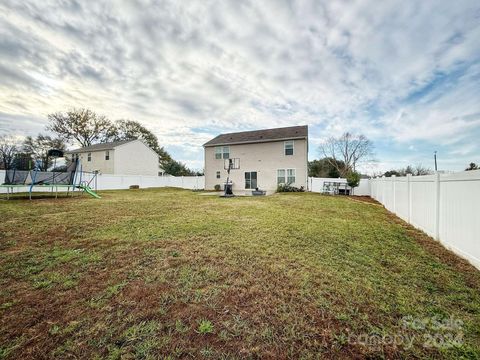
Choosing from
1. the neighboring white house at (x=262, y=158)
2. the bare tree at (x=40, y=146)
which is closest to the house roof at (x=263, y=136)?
the neighboring white house at (x=262, y=158)

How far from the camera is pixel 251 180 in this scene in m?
19.6

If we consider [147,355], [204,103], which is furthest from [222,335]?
[204,103]

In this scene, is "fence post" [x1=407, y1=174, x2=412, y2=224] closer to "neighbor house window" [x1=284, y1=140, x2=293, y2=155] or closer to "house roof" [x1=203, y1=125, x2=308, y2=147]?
"house roof" [x1=203, y1=125, x2=308, y2=147]

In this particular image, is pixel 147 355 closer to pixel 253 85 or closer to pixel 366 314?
pixel 366 314

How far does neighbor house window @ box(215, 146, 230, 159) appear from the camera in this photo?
20766 millimetres

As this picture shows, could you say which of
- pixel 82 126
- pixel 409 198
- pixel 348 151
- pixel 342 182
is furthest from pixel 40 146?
pixel 348 151

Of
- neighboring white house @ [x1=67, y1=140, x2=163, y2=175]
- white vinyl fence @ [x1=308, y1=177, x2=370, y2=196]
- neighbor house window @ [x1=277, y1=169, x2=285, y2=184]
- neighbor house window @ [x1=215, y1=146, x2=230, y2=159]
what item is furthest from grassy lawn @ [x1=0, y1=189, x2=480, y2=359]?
neighboring white house @ [x1=67, y1=140, x2=163, y2=175]

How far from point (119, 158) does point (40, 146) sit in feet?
47.6

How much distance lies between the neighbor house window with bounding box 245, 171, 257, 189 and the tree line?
933 inches

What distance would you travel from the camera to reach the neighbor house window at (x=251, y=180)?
19.4 m

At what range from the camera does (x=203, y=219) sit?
5.74 metres

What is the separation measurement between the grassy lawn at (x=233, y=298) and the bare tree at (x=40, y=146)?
33.9m

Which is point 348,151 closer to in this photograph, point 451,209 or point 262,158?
point 262,158

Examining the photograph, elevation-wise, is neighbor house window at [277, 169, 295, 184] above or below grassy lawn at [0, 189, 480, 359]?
above
